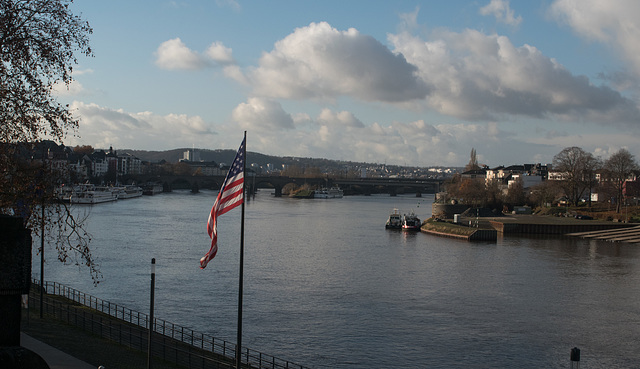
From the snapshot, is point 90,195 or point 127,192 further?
point 127,192

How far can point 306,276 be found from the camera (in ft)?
116

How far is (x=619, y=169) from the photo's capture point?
7731 centimetres

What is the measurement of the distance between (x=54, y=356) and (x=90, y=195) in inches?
3488

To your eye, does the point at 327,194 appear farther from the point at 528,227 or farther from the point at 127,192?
the point at 528,227

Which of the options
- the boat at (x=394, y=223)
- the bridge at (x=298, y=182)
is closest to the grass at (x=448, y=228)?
the boat at (x=394, y=223)

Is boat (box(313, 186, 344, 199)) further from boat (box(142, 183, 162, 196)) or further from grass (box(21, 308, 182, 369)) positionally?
grass (box(21, 308, 182, 369))

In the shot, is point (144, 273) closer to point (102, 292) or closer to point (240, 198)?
point (102, 292)

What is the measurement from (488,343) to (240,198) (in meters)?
13.3

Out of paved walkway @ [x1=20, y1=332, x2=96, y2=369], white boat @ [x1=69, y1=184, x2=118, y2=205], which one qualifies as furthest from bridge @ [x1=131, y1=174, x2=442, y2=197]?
paved walkway @ [x1=20, y1=332, x2=96, y2=369]

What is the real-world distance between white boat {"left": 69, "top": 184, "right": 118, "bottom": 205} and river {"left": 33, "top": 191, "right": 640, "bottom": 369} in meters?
45.2

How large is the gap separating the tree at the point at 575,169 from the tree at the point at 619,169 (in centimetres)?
271

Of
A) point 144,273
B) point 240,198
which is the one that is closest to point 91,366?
point 240,198

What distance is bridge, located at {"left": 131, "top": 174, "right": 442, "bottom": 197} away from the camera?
146750 millimetres

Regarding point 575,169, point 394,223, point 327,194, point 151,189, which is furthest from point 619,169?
point 151,189
